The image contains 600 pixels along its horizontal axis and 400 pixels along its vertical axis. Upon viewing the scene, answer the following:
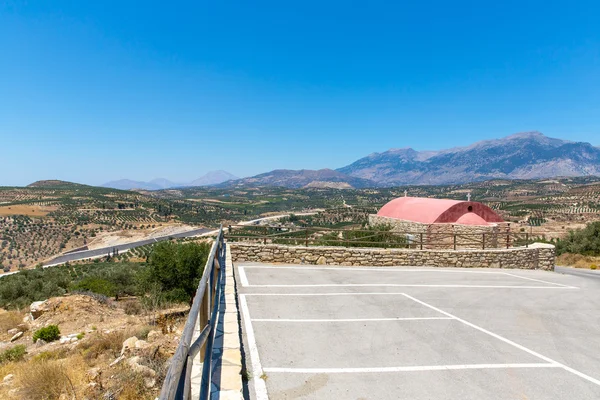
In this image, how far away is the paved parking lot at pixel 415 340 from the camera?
15.6 ft

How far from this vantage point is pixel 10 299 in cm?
2045

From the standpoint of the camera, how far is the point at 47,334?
1022 cm

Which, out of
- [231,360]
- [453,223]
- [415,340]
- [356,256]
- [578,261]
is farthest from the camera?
[578,261]

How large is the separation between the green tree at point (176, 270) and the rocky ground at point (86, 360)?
488 cm

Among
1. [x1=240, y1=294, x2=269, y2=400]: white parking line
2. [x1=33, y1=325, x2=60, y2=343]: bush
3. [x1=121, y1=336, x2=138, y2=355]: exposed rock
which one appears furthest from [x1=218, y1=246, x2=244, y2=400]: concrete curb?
[x1=33, y1=325, x2=60, y2=343]: bush

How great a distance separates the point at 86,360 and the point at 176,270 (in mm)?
10857

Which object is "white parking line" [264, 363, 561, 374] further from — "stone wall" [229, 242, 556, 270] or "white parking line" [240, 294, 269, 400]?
"stone wall" [229, 242, 556, 270]

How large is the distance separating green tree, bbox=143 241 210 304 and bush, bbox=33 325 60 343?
20.1 ft

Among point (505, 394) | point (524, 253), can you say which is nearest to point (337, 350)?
point (505, 394)

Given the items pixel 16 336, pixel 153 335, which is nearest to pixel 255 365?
pixel 153 335

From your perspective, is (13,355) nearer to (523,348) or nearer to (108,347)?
(108,347)

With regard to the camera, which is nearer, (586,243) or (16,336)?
(16,336)

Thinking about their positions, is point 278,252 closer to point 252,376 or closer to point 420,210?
point 252,376

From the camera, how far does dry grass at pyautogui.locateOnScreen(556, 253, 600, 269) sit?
26.6 meters
